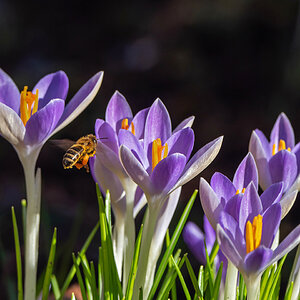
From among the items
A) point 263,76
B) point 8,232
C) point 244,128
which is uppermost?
point 263,76

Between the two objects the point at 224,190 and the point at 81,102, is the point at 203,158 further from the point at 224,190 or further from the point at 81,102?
the point at 81,102

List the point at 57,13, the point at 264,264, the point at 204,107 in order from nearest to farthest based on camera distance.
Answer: the point at 264,264 < the point at 204,107 < the point at 57,13

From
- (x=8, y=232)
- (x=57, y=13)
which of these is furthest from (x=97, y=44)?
(x=8, y=232)

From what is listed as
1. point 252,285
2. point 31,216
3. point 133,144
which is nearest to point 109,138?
point 133,144

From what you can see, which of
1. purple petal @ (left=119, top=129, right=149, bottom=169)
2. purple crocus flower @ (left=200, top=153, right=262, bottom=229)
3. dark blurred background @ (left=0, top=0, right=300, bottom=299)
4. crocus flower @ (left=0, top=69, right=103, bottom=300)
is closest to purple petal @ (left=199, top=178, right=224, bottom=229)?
purple crocus flower @ (left=200, top=153, right=262, bottom=229)

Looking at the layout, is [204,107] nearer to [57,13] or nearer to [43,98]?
[57,13]

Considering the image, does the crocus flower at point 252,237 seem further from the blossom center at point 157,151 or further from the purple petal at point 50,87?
the purple petal at point 50,87
